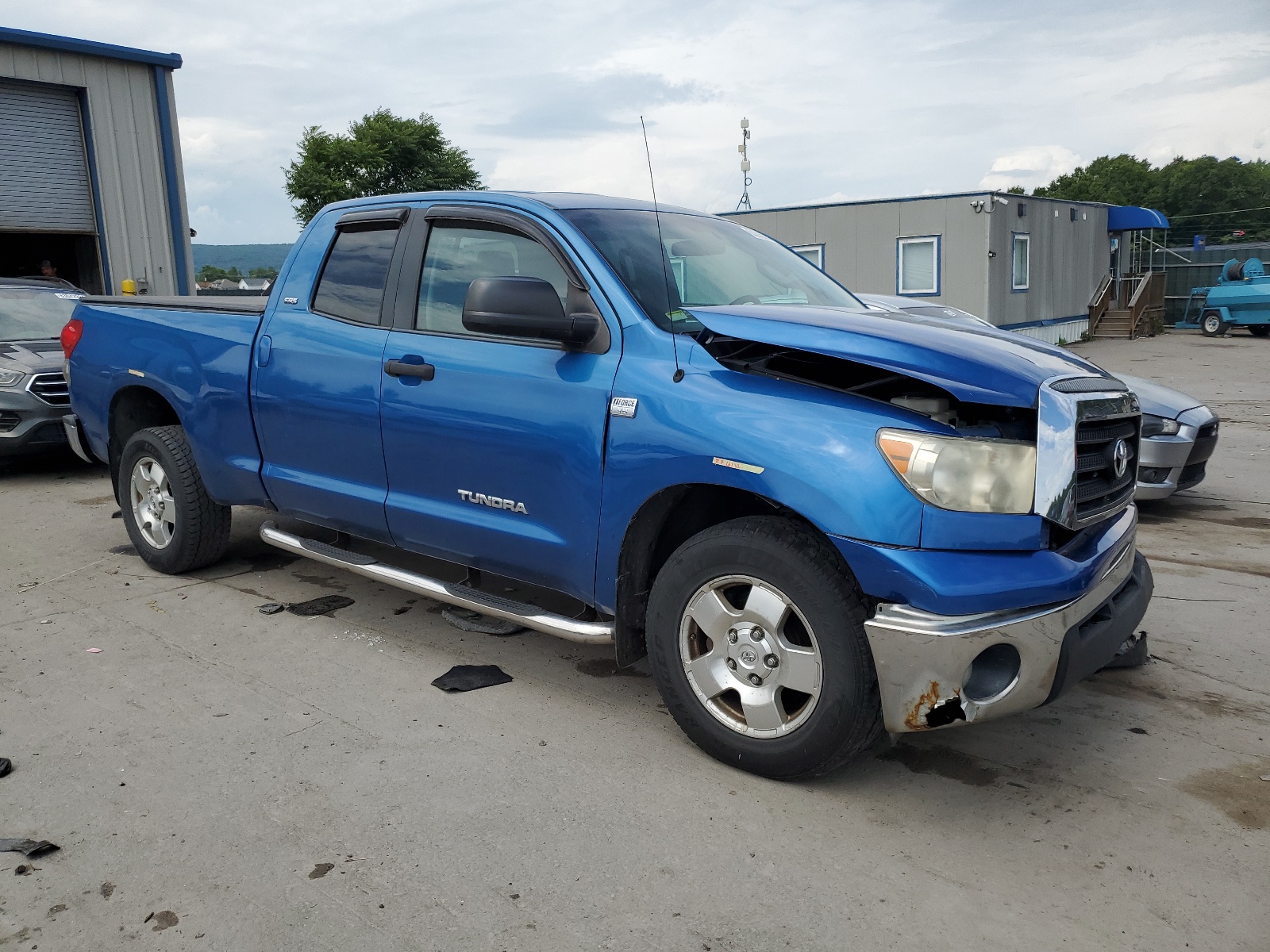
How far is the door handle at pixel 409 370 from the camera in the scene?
4.07m

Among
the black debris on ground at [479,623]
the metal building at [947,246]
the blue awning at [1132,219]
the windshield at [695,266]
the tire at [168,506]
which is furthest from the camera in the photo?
the blue awning at [1132,219]

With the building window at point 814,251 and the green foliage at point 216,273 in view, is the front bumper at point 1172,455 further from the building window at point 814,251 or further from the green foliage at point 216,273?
the green foliage at point 216,273

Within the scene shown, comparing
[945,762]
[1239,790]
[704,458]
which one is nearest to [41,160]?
[704,458]

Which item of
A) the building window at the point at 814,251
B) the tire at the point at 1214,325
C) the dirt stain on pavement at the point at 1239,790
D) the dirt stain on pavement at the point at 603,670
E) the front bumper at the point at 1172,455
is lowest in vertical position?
the tire at the point at 1214,325

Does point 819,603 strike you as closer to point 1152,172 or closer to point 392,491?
point 392,491

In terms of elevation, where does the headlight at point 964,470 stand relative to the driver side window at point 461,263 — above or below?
below

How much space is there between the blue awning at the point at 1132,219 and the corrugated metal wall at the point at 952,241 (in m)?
5.17

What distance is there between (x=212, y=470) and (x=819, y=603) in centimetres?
350

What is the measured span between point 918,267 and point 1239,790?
852 inches

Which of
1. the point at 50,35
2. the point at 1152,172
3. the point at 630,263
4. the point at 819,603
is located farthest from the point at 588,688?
the point at 1152,172

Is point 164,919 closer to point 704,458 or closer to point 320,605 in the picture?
point 704,458

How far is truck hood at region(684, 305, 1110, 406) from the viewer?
2.95m

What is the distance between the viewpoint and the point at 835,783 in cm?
334

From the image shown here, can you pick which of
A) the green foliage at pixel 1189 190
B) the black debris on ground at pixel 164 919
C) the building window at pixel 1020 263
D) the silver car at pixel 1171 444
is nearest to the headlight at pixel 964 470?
the black debris on ground at pixel 164 919
